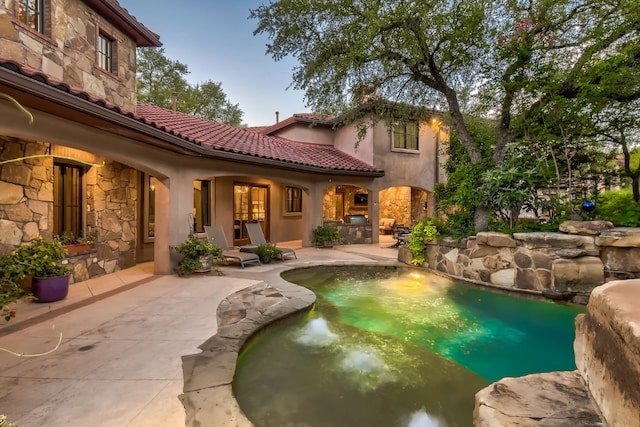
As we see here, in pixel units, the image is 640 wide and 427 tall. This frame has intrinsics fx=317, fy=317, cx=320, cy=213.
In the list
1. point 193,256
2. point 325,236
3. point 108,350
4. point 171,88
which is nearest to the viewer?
point 108,350

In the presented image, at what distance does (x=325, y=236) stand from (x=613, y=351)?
11265mm

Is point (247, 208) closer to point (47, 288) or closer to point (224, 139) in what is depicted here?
point (224, 139)

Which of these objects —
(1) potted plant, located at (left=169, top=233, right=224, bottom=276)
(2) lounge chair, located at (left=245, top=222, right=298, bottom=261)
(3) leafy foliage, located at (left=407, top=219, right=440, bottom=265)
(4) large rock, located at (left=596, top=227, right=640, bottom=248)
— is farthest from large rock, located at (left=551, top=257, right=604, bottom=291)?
(1) potted plant, located at (left=169, top=233, right=224, bottom=276)

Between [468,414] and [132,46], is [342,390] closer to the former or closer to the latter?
[468,414]

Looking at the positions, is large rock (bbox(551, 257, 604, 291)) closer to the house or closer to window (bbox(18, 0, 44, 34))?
the house

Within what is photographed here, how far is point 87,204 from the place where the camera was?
7508mm

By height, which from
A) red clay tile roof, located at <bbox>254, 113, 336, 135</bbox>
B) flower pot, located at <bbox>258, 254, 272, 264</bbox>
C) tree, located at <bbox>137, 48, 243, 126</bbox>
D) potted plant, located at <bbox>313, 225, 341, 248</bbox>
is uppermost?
tree, located at <bbox>137, 48, 243, 126</bbox>

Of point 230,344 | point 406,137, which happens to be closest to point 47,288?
point 230,344

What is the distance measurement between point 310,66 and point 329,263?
5.79 m

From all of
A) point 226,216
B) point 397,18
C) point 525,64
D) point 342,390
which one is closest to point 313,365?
point 342,390

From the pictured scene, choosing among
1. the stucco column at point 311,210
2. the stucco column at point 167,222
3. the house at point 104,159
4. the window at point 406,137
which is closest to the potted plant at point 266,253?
the house at point 104,159

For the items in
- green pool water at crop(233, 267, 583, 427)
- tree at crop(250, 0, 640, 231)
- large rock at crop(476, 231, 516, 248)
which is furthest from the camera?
large rock at crop(476, 231, 516, 248)

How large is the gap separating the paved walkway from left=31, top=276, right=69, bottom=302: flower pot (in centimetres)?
14

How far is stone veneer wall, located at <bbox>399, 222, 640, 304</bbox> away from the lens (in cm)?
633
